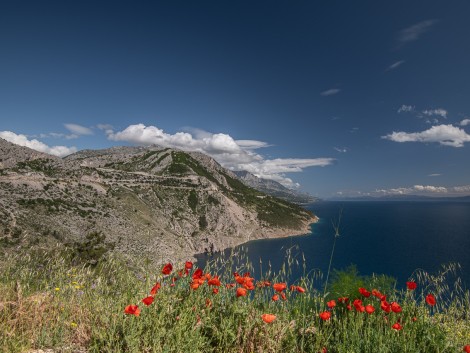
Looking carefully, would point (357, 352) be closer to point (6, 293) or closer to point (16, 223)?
point (6, 293)

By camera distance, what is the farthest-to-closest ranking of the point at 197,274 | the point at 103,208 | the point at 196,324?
the point at 103,208
the point at 197,274
the point at 196,324

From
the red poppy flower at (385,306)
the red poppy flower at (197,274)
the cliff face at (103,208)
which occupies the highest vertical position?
the red poppy flower at (197,274)

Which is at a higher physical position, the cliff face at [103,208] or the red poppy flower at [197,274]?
the red poppy flower at [197,274]

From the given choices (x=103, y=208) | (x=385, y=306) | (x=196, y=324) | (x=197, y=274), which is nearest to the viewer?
(x=196, y=324)

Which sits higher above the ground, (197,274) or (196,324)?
(197,274)

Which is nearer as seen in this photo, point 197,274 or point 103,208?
point 197,274

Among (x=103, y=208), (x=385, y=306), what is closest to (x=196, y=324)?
(x=385, y=306)

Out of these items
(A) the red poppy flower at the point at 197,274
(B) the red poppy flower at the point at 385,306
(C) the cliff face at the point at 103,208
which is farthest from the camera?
(C) the cliff face at the point at 103,208

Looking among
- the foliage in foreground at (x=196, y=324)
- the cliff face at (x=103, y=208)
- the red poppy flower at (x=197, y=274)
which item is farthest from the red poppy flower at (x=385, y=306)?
the cliff face at (x=103, y=208)

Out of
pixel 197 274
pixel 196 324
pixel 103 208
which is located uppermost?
pixel 197 274

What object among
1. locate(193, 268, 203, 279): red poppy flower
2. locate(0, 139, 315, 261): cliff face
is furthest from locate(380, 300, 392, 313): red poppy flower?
locate(0, 139, 315, 261): cliff face

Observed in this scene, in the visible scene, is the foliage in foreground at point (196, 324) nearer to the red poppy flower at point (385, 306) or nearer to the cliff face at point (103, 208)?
the red poppy flower at point (385, 306)

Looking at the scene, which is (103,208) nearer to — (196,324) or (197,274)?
(197,274)

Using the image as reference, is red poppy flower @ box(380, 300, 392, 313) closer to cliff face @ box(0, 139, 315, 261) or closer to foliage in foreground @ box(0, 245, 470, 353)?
foliage in foreground @ box(0, 245, 470, 353)
